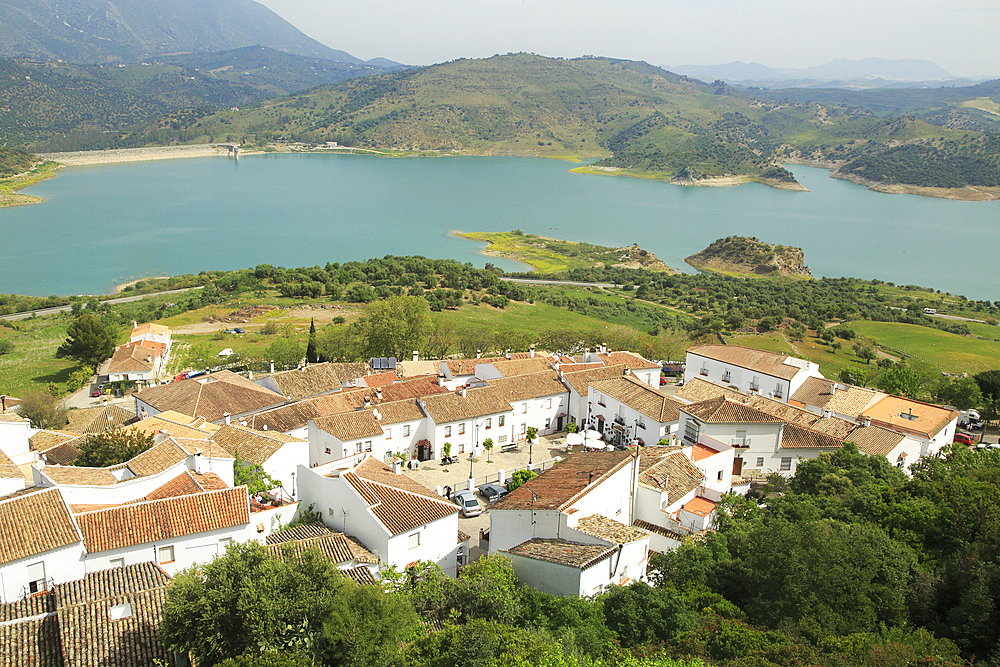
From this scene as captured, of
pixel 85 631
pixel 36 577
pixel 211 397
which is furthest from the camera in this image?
pixel 211 397

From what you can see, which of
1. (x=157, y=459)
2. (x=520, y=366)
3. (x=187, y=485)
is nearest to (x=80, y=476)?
(x=157, y=459)

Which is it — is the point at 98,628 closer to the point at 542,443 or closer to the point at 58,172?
the point at 542,443

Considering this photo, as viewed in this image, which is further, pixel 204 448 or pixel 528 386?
pixel 528 386

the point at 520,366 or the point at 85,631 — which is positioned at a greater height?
the point at 85,631

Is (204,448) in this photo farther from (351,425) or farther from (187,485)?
(351,425)

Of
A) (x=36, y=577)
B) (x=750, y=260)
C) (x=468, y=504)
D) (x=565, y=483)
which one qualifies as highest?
(x=36, y=577)

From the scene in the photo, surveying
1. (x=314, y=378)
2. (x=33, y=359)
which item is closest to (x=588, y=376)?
(x=314, y=378)

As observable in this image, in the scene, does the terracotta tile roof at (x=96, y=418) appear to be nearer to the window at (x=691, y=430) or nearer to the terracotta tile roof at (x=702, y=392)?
the window at (x=691, y=430)

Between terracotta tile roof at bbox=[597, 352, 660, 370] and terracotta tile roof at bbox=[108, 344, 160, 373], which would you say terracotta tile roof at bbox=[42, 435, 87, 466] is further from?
terracotta tile roof at bbox=[597, 352, 660, 370]

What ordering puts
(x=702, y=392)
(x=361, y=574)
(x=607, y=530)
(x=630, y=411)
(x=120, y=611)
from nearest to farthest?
(x=120, y=611) < (x=361, y=574) < (x=607, y=530) < (x=630, y=411) < (x=702, y=392)
